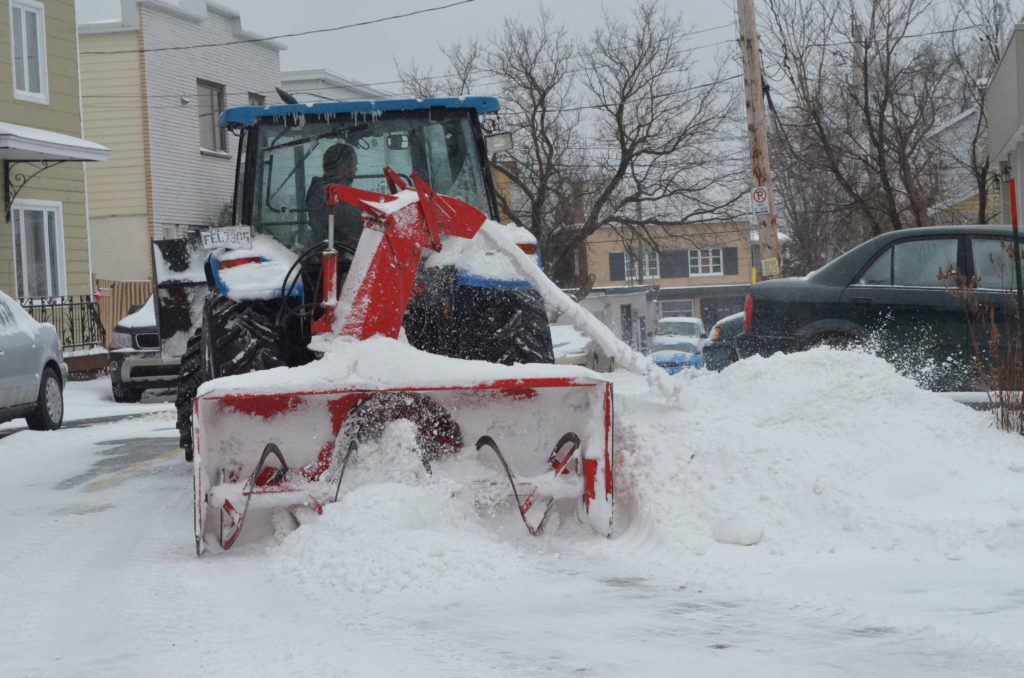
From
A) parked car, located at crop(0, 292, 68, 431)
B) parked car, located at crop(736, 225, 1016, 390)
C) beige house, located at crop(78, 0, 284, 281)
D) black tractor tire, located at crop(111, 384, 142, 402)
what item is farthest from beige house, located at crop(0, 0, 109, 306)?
parked car, located at crop(736, 225, 1016, 390)

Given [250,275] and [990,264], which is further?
[990,264]

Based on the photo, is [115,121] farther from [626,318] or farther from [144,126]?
[626,318]

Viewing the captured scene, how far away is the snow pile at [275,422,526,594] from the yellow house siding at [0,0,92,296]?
670 inches

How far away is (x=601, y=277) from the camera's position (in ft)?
218

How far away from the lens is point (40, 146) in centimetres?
1925

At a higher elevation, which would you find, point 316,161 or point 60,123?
point 60,123

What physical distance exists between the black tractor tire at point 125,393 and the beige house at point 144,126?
400 inches

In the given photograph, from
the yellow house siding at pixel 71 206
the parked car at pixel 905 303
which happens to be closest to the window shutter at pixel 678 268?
the yellow house siding at pixel 71 206

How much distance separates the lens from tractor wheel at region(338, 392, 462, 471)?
5656 mm

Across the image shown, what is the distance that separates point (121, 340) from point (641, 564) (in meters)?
13.1

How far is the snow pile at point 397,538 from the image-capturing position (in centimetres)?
498

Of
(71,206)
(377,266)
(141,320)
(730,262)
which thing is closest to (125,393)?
(141,320)

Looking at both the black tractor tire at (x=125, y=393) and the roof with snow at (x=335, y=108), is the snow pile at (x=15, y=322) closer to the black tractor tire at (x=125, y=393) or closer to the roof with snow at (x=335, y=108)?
the black tractor tire at (x=125, y=393)

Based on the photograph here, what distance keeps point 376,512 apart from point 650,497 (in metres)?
1.39
